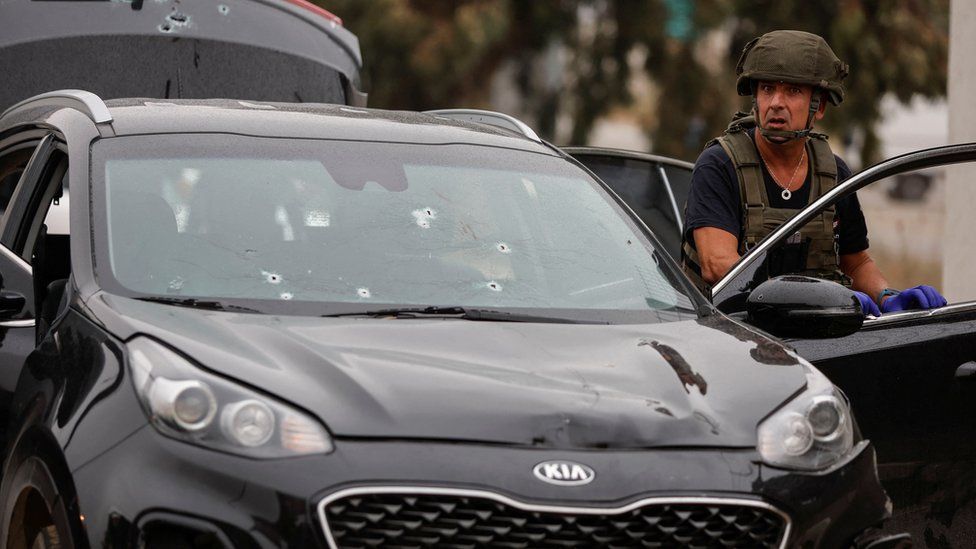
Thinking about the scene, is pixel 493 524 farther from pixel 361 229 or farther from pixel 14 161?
pixel 14 161

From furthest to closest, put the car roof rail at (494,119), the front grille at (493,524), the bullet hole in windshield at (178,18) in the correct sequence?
→ the bullet hole in windshield at (178,18), the car roof rail at (494,119), the front grille at (493,524)

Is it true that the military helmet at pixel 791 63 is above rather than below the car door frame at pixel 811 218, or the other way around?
above

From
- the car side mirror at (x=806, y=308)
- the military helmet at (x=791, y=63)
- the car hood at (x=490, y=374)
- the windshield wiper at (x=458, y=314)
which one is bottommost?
the car hood at (x=490, y=374)

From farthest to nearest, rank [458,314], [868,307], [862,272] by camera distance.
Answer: [862,272] < [868,307] < [458,314]

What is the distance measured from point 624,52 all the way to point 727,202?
1436cm

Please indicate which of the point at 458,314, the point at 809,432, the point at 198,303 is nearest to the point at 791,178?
the point at 458,314

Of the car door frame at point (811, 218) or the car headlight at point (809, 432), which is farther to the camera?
the car door frame at point (811, 218)

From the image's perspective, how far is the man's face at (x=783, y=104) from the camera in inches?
254

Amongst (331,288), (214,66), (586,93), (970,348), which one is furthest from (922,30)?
(331,288)

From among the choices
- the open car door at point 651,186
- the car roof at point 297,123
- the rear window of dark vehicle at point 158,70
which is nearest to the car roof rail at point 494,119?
the car roof at point 297,123

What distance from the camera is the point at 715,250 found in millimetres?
6086

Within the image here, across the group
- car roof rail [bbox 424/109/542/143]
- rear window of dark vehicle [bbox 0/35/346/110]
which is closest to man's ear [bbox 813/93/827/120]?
car roof rail [bbox 424/109/542/143]

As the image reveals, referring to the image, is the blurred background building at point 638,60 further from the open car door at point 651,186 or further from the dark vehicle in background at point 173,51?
the open car door at point 651,186

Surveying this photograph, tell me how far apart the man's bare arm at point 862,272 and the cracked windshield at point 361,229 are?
1519 mm
